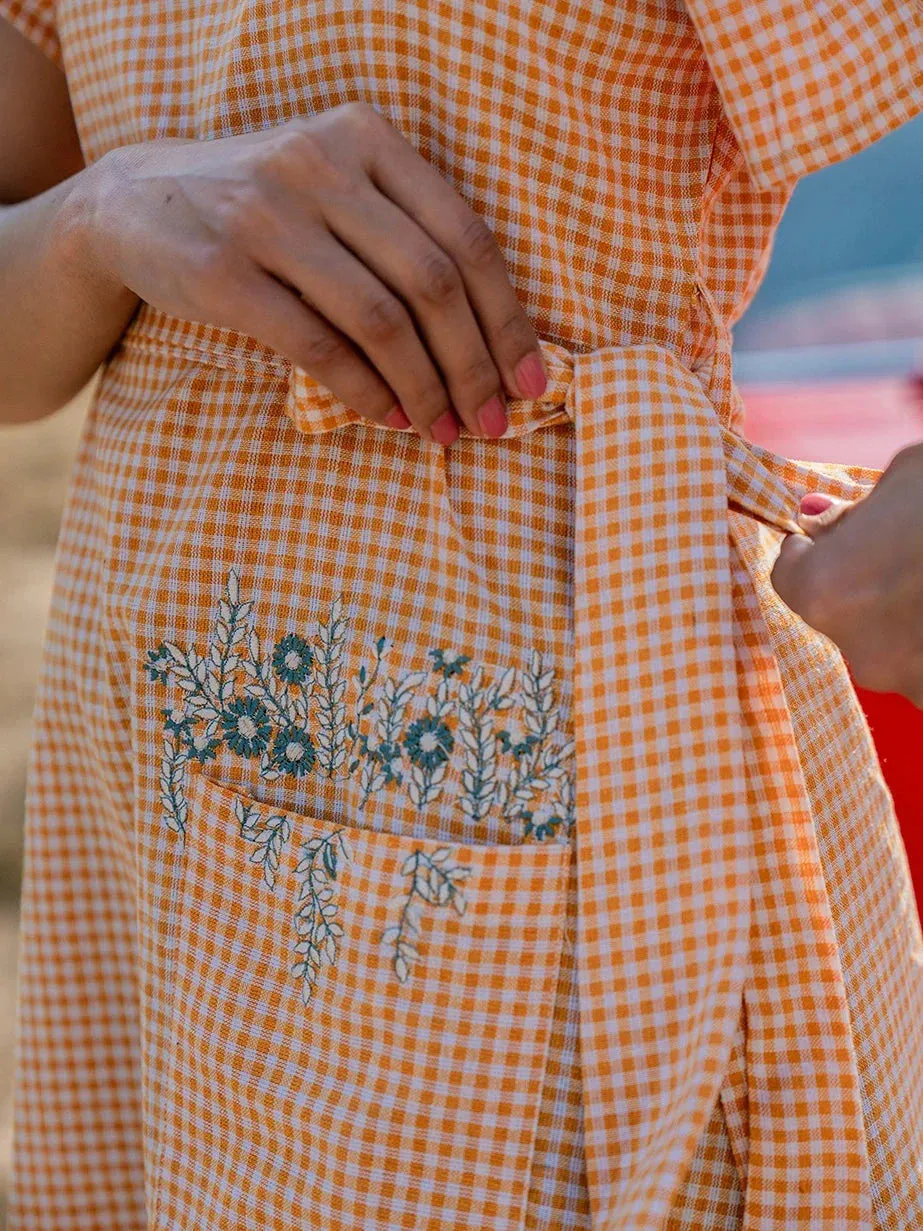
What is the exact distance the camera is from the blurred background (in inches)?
68.1

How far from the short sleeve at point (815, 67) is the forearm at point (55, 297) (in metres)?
0.36

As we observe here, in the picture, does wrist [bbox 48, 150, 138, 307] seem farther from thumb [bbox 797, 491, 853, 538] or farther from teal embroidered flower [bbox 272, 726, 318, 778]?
thumb [bbox 797, 491, 853, 538]

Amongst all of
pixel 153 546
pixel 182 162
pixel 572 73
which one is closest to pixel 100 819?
pixel 153 546

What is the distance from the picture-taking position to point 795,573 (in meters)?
0.58

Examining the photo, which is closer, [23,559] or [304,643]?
[304,643]

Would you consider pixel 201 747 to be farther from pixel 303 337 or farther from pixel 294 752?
pixel 303 337

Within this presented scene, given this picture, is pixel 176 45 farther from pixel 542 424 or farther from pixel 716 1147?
pixel 716 1147

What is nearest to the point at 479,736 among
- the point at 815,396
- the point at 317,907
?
the point at 317,907

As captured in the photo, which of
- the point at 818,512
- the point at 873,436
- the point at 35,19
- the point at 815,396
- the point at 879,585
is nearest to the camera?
the point at 879,585

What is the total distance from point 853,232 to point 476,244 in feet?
14.5

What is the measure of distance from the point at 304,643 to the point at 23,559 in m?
1.92

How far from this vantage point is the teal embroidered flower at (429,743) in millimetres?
611

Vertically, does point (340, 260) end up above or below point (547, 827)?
above

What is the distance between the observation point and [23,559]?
2379 mm
